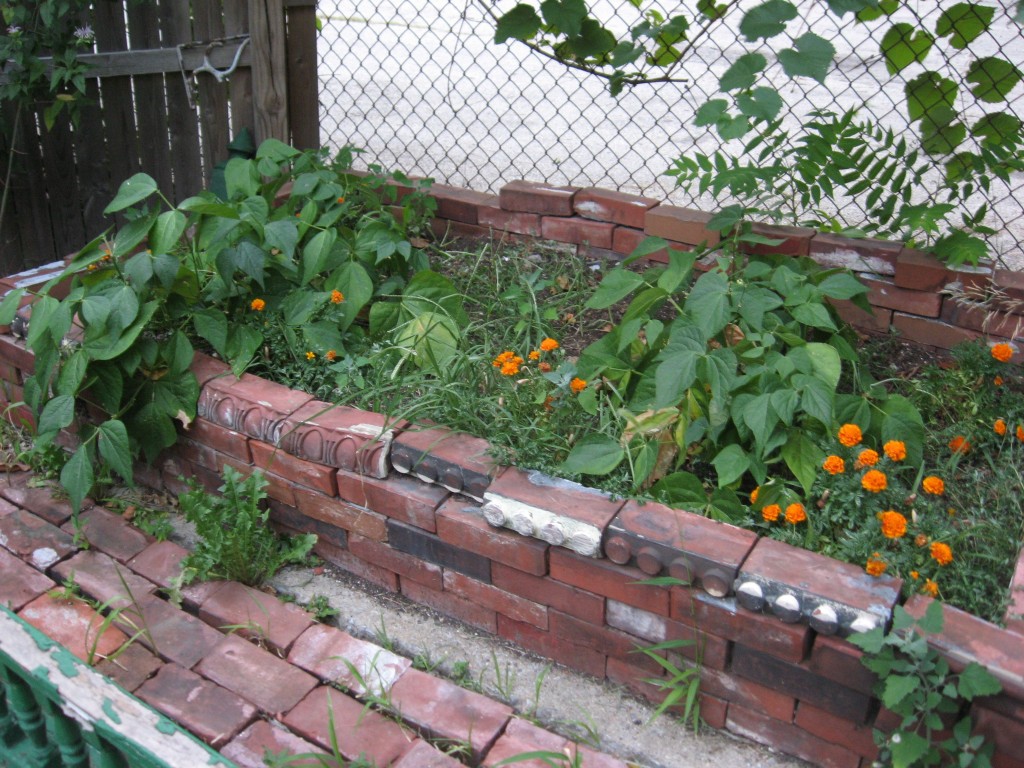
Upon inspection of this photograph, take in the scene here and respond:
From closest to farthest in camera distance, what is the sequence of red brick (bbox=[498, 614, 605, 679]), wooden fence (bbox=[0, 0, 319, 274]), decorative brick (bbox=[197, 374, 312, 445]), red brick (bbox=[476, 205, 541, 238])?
red brick (bbox=[498, 614, 605, 679]) < decorative brick (bbox=[197, 374, 312, 445]) < red brick (bbox=[476, 205, 541, 238]) < wooden fence (bbox=[0, 0, 319, 274])

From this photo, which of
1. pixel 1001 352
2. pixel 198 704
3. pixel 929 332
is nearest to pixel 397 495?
pixel 198 704

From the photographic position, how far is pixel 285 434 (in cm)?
244

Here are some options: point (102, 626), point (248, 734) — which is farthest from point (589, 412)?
point (102, 626)

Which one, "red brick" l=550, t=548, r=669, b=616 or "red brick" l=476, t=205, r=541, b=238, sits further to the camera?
"red brick" l=476, t=205, r=541, b=238

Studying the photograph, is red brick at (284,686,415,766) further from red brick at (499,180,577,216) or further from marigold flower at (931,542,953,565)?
red brick at (499,180,577,216)

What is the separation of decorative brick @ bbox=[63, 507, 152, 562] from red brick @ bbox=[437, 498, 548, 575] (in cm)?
Result: 89

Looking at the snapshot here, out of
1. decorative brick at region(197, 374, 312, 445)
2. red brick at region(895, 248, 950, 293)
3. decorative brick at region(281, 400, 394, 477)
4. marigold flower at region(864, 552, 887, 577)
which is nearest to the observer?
marigold flower at region(864, 552, 887, 577)

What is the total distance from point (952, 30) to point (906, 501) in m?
1.47

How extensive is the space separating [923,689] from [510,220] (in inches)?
82.4

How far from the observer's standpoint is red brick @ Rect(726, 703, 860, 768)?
1.95 meters

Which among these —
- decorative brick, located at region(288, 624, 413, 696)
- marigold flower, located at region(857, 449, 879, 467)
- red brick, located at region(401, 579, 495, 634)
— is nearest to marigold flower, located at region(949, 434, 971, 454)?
marigold flower, located at region(857, 449, 879, 467)

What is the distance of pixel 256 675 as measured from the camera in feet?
7.05

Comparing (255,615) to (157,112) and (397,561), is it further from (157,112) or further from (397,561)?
(157,112)

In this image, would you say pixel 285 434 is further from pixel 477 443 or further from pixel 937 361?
pixel 937 361
